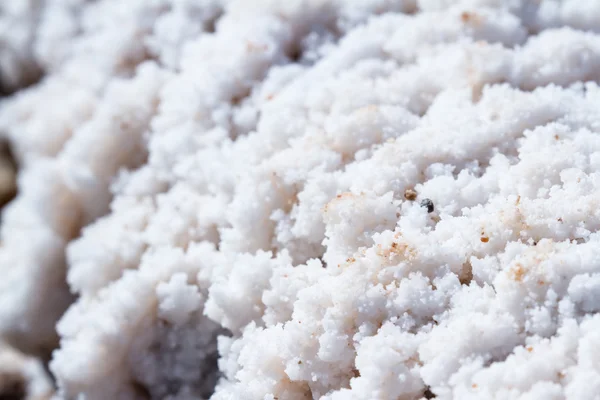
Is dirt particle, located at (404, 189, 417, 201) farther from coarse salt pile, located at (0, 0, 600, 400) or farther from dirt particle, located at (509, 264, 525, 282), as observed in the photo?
dirt particle, located at (509, 264, 525, 282)

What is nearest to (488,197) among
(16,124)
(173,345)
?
(173,345)

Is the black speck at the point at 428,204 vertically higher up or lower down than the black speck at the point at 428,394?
higher up

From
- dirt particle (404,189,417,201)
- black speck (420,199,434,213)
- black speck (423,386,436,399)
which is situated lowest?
black speck (423,386,436,399)

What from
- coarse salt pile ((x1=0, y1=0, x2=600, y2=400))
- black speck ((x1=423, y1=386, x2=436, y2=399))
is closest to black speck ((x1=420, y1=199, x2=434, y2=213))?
coarse salt pile ((x1=0, y1=0, x2=600, y2=400))

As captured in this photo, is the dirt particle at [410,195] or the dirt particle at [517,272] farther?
the dirt particle at [410,195]

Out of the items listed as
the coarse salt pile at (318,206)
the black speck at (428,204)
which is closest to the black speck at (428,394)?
the coarse salt pile at (318,206)

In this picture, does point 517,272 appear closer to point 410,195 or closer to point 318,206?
point 410,195

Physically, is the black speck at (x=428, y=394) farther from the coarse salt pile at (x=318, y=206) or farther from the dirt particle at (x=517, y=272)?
the dirt particle at (x=517, y=272)

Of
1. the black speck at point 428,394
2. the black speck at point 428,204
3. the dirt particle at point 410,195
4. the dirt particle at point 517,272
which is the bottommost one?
the black speck at point 428,394

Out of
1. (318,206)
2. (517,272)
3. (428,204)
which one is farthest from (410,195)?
(517,272)
